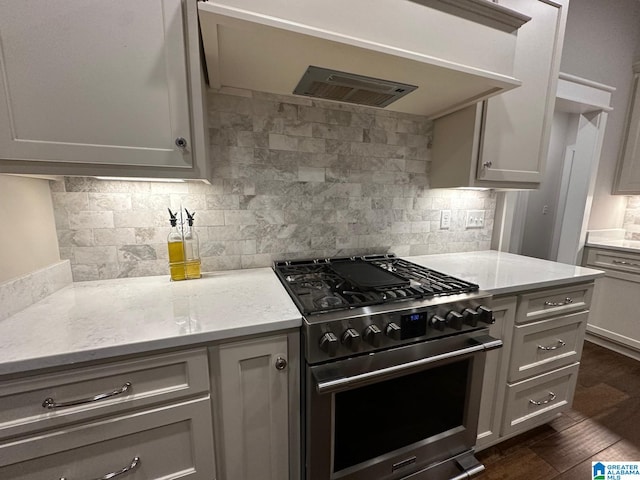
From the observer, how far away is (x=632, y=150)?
2605 millimetres

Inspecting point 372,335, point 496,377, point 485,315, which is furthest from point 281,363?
point 496,377

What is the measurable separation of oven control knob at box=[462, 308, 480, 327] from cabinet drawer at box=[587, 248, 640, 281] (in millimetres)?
2360

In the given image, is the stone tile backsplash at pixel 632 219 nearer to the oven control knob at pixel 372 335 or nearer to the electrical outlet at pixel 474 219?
the electrical outlet at pixel 474 219

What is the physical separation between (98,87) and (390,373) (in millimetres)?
1386

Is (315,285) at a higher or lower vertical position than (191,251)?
lower

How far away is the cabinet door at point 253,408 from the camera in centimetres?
89

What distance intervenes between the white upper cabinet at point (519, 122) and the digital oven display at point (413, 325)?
0.93 metres

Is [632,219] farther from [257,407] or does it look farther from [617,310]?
[257,407]

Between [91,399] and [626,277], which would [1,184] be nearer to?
[91,399]

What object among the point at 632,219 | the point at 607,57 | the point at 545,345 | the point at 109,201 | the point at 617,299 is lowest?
the point at 617,299

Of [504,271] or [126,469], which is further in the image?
[504,271]

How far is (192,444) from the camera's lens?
2.89ft

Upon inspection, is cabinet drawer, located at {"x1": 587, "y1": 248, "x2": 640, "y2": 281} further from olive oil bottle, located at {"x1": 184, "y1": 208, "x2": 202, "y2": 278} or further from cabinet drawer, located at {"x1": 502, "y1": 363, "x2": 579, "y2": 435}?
olive oil bottle, located at {"x1": 184, "y1": 208, "x2": 202, "y2": 278}

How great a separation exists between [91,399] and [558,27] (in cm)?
266
